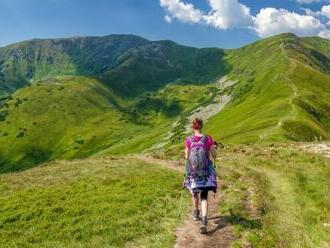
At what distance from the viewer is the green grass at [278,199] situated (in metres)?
17.4

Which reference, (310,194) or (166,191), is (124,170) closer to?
(166,191)

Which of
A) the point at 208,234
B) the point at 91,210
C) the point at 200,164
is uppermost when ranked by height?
the point at 200,164

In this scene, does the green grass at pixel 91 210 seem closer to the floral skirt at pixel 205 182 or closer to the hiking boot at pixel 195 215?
the hiking boot at pixel 195 215

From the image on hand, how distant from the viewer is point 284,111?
462ft

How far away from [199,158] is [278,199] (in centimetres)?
753

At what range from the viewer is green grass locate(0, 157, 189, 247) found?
1820 centimetres

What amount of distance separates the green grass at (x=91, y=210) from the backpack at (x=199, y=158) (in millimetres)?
2643

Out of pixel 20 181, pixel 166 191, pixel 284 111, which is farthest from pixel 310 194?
pixel 284 111

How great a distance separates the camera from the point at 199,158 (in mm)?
18828

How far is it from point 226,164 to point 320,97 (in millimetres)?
163276

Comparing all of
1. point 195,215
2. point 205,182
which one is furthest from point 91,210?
point 205,182

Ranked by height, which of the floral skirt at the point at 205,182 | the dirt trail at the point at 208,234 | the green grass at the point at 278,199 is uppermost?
the floral skirt at the point at 205,182

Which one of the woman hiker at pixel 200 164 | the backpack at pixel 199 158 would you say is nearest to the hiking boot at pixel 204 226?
the woman hiker at pixel 200 164

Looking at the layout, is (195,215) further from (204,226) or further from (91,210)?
(91,210)
